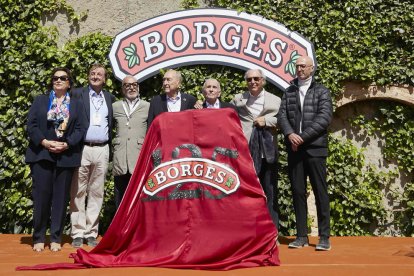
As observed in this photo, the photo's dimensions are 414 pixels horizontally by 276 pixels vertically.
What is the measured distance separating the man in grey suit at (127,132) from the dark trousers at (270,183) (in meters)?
1.18

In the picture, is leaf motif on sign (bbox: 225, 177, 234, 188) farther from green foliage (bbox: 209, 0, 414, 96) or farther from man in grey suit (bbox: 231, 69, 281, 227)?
green foliage (bbox: 209, 0, 414, 96)

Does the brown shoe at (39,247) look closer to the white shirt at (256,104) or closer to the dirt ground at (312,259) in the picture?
the dirt ground at (312,259)

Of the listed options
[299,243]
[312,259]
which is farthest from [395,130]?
[312,259]

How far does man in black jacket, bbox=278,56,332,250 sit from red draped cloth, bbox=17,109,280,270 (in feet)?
2.67

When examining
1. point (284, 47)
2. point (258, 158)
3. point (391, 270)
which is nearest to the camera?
point (391, 270)

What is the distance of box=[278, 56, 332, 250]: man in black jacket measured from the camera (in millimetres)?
5148

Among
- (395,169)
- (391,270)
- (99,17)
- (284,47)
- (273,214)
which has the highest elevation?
(99,17)

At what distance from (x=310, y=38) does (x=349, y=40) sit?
0.45 m

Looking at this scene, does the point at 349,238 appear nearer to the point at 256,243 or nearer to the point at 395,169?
the point at 395,169

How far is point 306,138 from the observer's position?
509 centimetres

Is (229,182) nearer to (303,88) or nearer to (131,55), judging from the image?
(303,88)

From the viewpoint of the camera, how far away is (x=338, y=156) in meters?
6.68

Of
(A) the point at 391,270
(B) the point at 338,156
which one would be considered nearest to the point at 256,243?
(A) the point at 391,270

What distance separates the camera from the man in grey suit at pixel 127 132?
543 cm
